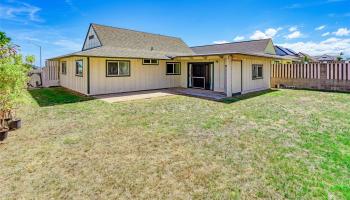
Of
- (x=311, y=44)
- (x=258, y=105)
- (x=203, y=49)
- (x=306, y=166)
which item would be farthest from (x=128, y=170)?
(x=311, y=44)

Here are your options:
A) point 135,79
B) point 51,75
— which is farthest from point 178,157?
point 51,75

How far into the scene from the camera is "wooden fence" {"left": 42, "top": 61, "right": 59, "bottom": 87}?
59.1ft

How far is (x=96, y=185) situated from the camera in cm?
321

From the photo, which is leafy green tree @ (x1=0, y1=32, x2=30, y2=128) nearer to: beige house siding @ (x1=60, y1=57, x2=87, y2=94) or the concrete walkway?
the concrete walkway

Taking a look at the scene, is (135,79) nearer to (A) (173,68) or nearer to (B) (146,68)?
(B) (146,68)

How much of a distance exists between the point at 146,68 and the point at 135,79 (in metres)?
1.19

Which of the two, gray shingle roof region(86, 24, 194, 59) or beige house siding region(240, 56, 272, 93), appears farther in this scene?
gray shingle roof region(86, 24, 194, 59)

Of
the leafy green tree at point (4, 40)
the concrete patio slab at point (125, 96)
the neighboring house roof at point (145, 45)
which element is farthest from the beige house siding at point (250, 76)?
the leafy green tree at point (4, 40)

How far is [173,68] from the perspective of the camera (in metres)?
16.7

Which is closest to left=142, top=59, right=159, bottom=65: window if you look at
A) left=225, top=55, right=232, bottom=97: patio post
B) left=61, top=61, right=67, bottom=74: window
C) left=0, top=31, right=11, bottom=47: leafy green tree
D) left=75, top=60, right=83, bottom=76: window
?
left=75, top=60, right=83, bottom=76: window

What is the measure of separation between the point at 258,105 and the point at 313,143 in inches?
188

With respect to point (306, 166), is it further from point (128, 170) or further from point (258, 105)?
point (258, 105)

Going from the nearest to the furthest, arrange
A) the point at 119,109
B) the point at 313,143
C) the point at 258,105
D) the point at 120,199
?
the point at 120,199, the point at 313,143, the point at 119,109, the point at 258,105

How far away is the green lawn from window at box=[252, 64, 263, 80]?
24.6 ft
